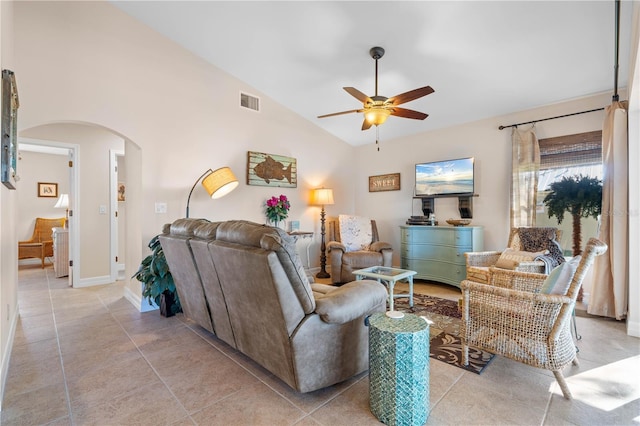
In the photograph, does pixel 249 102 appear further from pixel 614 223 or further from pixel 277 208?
pixel 614 223

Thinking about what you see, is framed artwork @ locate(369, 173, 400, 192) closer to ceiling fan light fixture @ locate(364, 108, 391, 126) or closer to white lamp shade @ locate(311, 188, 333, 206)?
white lamp shade @ locate(311, 188, 333, 206)

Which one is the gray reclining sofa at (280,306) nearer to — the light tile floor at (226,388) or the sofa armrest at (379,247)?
the light tile floor at (226,388)

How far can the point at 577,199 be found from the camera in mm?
3227

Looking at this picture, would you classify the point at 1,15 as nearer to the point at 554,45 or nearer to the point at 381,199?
the point at 554,45

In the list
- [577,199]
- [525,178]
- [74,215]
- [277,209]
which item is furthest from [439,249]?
[74,215]

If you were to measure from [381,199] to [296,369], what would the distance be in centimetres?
430

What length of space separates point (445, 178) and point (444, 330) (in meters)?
2.58

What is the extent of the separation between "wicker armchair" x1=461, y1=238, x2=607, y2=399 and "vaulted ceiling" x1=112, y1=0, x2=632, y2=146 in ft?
6.94

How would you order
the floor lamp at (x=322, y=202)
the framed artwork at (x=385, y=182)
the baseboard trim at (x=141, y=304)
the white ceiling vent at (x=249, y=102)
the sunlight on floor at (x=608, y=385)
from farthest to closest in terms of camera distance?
the framed artwork at (x=385, y=182) < the floor lamp at (x=322, y=202) < the white ceiling vent at (x=249, y=102) < the baseboard trim at (x=141, y=304) < the sunlight on floor at (x=608, y=385)

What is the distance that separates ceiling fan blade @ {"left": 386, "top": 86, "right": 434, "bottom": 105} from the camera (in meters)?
2.61

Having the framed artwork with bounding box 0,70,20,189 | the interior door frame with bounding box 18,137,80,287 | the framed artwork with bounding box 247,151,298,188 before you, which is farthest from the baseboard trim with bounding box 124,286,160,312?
the framed artwork with bounding box 247,151,298,188

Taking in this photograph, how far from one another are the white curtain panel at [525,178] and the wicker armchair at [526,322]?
220 centimetres

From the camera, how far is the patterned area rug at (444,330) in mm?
2216

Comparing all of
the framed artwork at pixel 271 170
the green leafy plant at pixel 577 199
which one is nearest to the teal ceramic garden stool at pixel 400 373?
the green leafy plant at pixel 577 199
